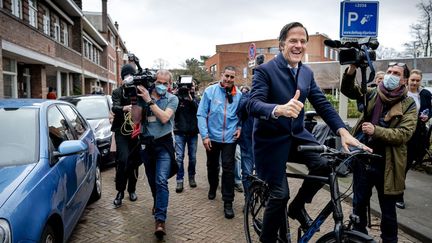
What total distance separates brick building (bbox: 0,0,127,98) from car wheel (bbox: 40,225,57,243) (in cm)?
1153

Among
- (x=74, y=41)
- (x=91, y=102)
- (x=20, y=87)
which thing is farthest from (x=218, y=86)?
(x=74, y=41)

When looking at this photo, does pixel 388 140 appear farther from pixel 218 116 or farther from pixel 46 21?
pixel 46 21

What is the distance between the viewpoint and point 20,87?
17.4 m

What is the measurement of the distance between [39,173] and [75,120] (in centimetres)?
230

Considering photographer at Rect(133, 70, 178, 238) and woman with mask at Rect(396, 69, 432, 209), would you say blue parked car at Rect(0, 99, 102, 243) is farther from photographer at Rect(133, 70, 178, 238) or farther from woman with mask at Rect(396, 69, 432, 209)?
woman with mask at Rect(396, 69, 432, 209)

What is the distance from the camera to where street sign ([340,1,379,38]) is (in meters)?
5.84

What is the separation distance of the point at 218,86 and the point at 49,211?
303 cm

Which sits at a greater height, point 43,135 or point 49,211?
point 43,135

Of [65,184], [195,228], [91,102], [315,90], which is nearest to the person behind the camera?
[315,90]

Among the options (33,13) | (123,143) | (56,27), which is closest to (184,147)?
(123,143)

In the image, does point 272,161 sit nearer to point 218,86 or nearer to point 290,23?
point 290,23

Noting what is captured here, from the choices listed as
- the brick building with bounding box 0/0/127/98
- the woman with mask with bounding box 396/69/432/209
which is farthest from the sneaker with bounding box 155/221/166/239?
the brick building with bounding box 0/0/127/98

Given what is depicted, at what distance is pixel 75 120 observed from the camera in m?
5.05

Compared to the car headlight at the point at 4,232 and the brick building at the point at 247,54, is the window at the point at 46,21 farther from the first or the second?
the brick building at the point at 247,54
